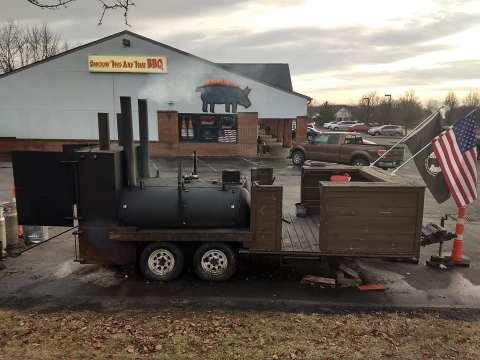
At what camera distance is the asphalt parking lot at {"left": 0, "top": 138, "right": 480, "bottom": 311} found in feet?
20.4

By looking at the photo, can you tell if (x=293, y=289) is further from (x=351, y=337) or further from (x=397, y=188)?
(x=397, y=188)

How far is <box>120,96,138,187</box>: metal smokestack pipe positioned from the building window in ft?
61.6

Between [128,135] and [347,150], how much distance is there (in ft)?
49.9

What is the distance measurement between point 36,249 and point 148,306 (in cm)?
385

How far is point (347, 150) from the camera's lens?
65.9 ft

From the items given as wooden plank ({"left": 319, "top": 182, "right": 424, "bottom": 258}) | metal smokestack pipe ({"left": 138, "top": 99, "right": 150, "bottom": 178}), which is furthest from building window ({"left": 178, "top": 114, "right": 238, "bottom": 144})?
wooden plank ({"left": 319, "top": 182, "right": 424, "bottom": 258})

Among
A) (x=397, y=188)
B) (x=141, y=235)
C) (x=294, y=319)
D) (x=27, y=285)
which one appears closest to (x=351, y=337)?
(x=294, y=319)

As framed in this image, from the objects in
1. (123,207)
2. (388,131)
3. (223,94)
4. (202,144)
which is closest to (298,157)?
(223,94)

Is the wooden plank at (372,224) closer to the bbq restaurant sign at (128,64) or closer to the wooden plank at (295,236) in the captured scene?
the wooden plank at (295,236)

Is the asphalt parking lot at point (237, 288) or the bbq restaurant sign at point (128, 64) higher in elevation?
the bbq restaurant sign at point (128, 64)

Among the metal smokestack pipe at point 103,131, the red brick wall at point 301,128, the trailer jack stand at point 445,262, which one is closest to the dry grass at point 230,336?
the trailer jack stand at point 445,262

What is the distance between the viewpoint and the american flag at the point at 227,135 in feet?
84.4

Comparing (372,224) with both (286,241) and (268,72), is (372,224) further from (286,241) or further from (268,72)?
(268,72)

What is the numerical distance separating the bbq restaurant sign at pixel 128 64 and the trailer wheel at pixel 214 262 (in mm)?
19282
